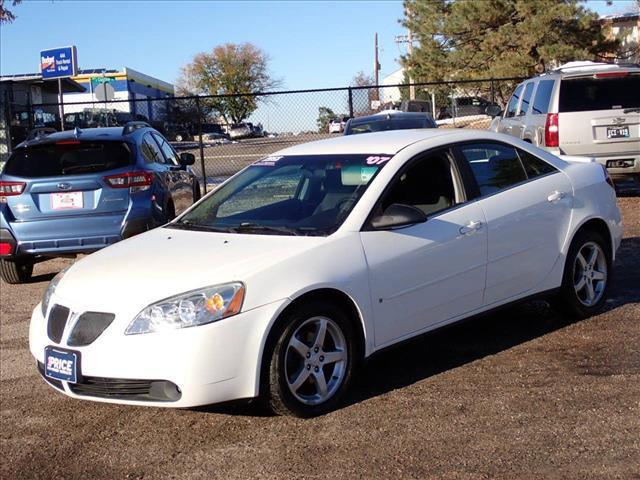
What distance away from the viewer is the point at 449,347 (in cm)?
599

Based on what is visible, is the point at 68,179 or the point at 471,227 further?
the point at 68,179

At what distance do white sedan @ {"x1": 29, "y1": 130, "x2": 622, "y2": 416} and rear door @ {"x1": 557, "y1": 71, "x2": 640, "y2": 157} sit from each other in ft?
19.4

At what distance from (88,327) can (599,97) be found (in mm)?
9827

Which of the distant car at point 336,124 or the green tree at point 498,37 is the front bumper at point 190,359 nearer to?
the distant car at point 336,124

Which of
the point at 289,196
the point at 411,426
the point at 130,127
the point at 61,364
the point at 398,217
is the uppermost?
the point at 130,127

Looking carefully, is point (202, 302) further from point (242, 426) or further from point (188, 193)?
point (188, 193)

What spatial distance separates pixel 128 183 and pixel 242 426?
4.59 meters

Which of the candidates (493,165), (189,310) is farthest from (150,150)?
(189,310)

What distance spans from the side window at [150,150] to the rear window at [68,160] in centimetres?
40

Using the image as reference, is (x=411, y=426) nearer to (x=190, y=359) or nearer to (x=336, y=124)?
(x=190, y=359)

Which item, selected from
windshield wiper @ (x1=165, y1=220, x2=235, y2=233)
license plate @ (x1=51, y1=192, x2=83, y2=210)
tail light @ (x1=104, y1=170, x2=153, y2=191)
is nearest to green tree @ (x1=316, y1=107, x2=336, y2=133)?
tail light @ (x1=104, y1=170, x2=153, y2=191)

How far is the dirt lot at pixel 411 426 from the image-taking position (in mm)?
4055

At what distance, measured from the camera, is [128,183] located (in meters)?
8.65

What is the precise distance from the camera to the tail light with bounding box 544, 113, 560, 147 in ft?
40.1
